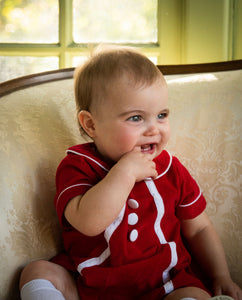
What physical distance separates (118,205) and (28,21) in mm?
1342

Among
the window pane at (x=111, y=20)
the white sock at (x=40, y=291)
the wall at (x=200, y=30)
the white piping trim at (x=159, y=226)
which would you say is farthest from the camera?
the window pane at (x=111, y=20)

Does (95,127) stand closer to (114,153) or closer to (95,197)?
(114,153)

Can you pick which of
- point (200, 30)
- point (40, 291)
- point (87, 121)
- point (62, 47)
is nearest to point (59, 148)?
point (87, 121)

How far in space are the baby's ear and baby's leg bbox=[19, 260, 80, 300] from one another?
0.34 metres

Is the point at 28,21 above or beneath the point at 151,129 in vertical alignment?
above

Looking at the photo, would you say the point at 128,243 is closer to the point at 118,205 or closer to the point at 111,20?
the point at 118,205

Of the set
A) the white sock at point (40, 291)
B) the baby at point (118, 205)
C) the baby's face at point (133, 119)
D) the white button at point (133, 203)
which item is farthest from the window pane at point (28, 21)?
the white sock at point (40, 291)

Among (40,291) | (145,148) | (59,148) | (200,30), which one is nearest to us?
(40,291)

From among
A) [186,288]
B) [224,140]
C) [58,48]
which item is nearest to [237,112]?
[224,140]

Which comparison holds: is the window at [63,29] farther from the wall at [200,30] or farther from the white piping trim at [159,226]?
the white piping trim at [159,226]

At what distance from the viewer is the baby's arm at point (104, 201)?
766 millimetres

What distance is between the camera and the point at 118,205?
779 mm

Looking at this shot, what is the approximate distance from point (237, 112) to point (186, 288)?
0.57 meters

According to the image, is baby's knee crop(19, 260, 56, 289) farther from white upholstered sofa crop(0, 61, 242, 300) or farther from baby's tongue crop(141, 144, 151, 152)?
baby's tongue crop(141, 144, 151, 152)
